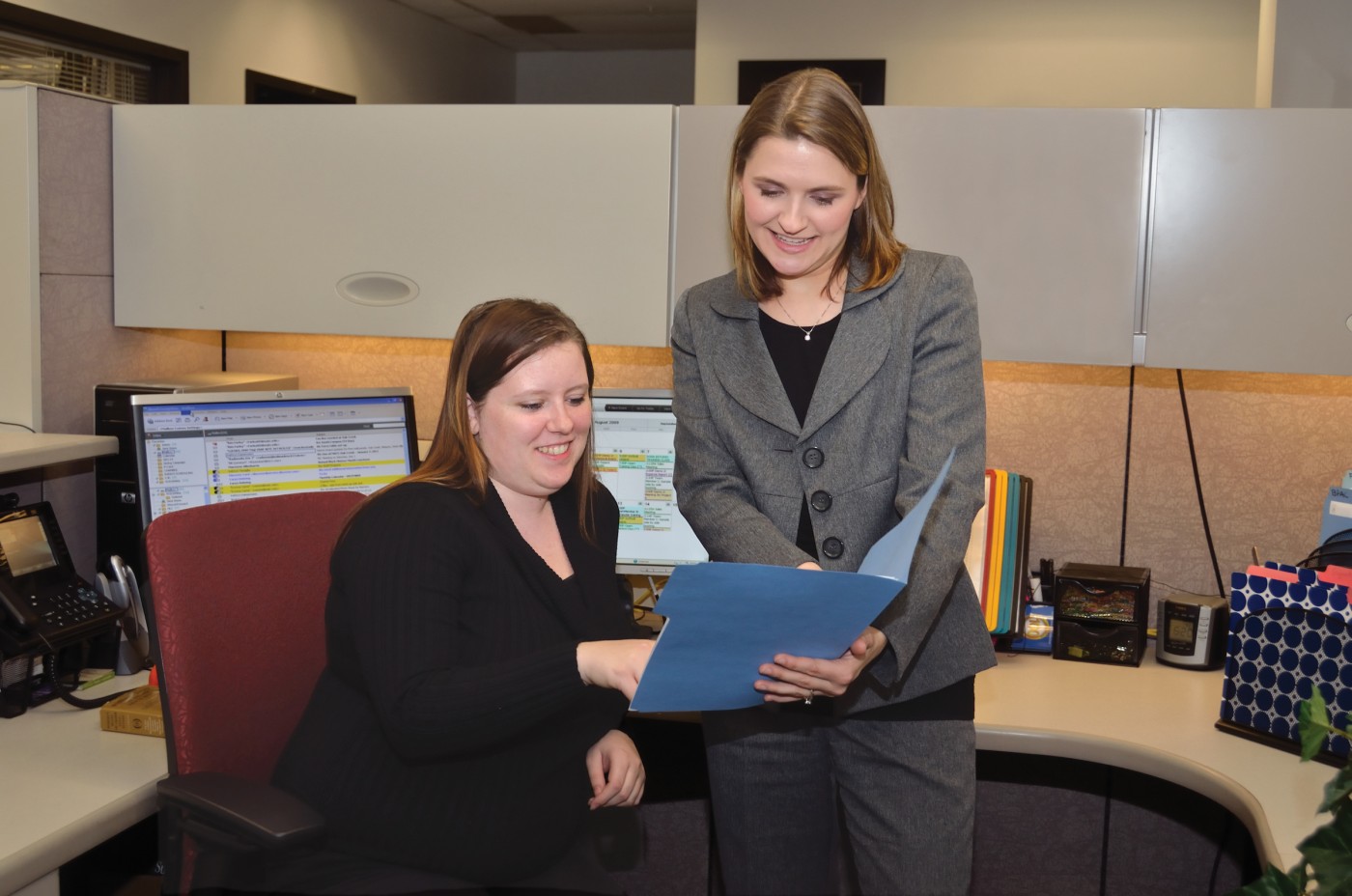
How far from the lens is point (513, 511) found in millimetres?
1390

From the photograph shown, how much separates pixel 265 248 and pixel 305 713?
1.02 metres

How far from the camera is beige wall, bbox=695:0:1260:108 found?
202 inches

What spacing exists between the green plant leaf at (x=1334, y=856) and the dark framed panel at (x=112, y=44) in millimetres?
5094

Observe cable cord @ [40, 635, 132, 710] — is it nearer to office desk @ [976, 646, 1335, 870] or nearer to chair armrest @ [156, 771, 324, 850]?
chair armrest @ [156, 771, 324, 850]

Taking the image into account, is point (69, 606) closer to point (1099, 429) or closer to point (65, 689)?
point (65, 689)

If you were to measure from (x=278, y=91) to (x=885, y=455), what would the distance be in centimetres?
573

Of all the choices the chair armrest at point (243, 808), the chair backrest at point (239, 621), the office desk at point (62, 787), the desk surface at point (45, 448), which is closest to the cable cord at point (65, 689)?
the office desk at point (62, 787)

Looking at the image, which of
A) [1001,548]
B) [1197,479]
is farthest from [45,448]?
[1197,479]

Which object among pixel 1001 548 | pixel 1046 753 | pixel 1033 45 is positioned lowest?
pixel 1046 753

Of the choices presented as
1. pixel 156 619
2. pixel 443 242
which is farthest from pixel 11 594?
pixel 443 242

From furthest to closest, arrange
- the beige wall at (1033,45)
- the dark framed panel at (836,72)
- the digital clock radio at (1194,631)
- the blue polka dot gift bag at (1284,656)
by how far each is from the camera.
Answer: the dark framed panel at (836,72), the beige wall at (1033,45), the digital clock radio at (1194,631), the blue polka dot gift bag at (1284,656)

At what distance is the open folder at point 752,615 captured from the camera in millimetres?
1008

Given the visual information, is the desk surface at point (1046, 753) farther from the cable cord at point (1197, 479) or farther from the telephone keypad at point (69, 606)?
the cable cord at point (1197, 479)

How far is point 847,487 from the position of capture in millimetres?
1328
